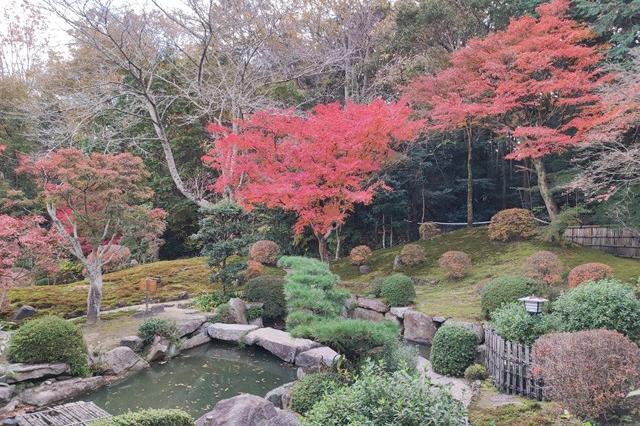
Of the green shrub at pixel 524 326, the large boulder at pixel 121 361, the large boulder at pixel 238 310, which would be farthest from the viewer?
the large boulder at pixel 238 310

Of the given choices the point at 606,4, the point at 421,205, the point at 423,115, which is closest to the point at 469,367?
the point at 423,115

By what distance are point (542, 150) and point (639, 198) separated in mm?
2700

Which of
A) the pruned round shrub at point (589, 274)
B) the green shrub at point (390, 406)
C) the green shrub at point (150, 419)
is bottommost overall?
the green shrub at point (150, 419)

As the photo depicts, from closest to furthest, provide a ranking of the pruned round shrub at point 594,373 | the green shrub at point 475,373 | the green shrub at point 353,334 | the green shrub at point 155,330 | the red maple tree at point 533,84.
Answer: the pruned round shrub at point 594,373
the green shrub at point 353,334
the green shrub at point 475,373
the green shrub at point 155,330
the red maple tree at point 533,84

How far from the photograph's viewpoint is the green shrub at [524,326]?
21.3ft

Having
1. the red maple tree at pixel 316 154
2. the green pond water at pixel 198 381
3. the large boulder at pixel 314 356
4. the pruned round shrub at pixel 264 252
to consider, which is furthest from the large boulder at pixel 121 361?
the pruned round shrub at pixel 264 252

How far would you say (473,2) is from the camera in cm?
1647

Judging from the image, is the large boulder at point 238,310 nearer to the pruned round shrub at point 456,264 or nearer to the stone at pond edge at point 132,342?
the stone at pond edge at point 132,342

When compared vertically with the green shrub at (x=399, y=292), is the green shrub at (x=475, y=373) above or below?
below

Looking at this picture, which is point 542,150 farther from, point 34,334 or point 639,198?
point 34,334

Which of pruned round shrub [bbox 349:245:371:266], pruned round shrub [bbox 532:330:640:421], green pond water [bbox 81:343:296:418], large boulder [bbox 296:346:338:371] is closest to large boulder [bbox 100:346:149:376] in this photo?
green pond water [bbox 81:343:296:418]

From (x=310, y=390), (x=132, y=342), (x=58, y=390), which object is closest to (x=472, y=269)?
(x=310, y=390)

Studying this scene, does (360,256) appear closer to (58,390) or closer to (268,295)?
(268,295)

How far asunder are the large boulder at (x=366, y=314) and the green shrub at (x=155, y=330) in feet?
15.2
